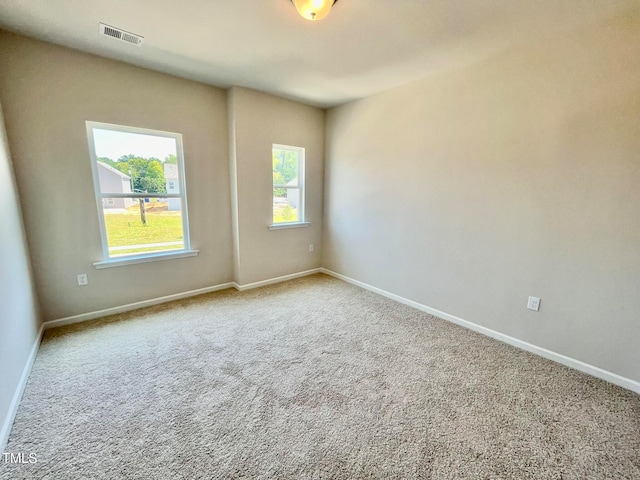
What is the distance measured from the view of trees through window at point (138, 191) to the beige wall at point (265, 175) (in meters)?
0.73

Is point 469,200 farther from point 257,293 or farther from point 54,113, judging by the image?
point 54,113

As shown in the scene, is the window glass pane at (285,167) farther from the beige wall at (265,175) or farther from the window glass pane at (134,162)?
the window glass pane at (134,162)

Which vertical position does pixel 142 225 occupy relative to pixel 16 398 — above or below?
above

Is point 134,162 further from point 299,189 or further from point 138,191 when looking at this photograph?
point 299,189

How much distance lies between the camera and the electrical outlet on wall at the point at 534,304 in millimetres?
2302

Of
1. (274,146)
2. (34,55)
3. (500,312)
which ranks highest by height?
(34,55)

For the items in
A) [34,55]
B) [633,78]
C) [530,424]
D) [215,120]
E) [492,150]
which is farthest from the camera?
[215,120]

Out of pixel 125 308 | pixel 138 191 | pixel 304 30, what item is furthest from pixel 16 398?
pixel 304 30

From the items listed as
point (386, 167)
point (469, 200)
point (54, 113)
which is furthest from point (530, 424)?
point (54, 113)

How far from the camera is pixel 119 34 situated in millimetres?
2115

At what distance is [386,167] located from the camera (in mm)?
3346

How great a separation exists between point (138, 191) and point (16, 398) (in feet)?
6.43

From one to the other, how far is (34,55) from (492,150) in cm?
404

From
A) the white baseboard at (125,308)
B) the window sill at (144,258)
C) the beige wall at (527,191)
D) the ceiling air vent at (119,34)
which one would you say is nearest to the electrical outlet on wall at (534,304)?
the beige wall at (527,191)
